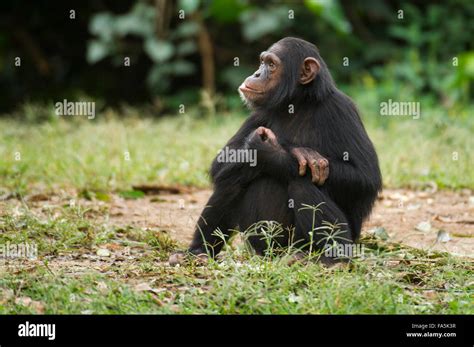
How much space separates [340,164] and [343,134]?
270 mm

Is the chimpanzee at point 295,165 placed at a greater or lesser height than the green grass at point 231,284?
greater

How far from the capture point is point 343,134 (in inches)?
242

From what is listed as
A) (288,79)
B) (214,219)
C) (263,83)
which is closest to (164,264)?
(214,219)

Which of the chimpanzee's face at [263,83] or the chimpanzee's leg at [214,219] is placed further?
the chimpanzee's face at [263,83]

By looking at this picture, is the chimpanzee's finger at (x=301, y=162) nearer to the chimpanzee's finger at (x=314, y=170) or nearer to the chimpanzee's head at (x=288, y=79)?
the chimpanzee's finger at (x=314, y=170)

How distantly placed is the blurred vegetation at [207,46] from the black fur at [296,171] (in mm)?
7894

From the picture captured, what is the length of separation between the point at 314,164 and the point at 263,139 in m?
0.47

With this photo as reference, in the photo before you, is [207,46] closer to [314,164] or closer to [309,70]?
[309,70]

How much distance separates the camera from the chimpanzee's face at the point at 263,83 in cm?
645

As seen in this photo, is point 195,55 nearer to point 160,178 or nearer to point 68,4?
point 68,4

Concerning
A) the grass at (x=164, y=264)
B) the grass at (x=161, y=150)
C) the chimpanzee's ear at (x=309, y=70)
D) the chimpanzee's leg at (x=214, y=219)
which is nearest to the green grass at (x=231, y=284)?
the grass at (x=164, y=264)

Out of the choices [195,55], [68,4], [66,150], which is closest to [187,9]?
[195,55]

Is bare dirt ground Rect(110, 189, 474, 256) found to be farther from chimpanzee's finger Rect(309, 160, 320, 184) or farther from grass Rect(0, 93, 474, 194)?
chimpanzee's finger Rect(309, 160, 320, 184)

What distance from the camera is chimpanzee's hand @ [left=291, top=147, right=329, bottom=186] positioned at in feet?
19.4
